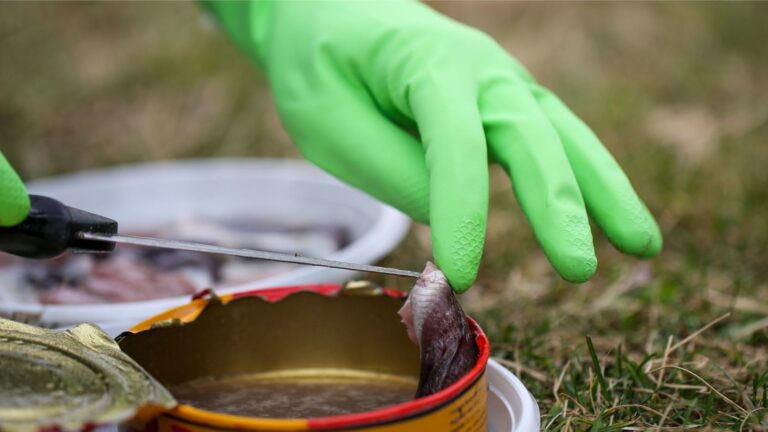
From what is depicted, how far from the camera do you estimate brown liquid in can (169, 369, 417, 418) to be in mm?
1136

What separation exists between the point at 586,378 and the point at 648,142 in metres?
1.40

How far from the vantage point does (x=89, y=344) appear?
0.99 metres

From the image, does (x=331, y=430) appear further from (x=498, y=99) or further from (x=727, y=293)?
(x=727, y=293)

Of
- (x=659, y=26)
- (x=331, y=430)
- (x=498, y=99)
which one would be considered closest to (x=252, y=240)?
(x=498, y=99)

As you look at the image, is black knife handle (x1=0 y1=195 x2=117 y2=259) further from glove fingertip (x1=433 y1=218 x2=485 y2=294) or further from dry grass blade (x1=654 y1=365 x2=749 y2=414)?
dry grass blade (x1=654 y1=365 x2=749 y2=414)

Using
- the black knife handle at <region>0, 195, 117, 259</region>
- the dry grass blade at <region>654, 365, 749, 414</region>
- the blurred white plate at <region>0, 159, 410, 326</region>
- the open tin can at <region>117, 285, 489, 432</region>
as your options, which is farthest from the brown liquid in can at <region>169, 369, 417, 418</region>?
the blurred white plate at <region>0, 159, 410, 326</region>

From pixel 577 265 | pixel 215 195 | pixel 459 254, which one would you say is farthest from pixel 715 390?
pixel 215 195

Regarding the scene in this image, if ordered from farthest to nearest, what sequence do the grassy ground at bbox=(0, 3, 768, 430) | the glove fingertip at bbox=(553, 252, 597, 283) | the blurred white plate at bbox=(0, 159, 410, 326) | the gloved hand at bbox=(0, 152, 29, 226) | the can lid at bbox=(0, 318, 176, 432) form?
the blurred white plate at bbox=(0, 159, 410, 326)
the grassy ground at bbox=(0, 3, 768, 430)
the glove fingertip at bbox=(553, 252, 597, 283)
the gloved hand at bbox=(0, 152, 29, 226)
the can lid at bbox=(0, 318, 176, 432)

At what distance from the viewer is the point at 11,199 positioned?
994 mm

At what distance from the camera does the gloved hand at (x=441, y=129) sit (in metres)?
1.12

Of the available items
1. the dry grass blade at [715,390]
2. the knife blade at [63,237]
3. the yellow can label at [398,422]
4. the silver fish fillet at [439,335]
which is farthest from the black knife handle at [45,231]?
the dry grass blade at [715,390]

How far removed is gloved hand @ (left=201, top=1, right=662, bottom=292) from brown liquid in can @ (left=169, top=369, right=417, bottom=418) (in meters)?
0.23

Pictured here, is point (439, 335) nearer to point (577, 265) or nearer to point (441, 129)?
point (577, 265)

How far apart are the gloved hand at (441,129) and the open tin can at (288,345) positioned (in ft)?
0.56
